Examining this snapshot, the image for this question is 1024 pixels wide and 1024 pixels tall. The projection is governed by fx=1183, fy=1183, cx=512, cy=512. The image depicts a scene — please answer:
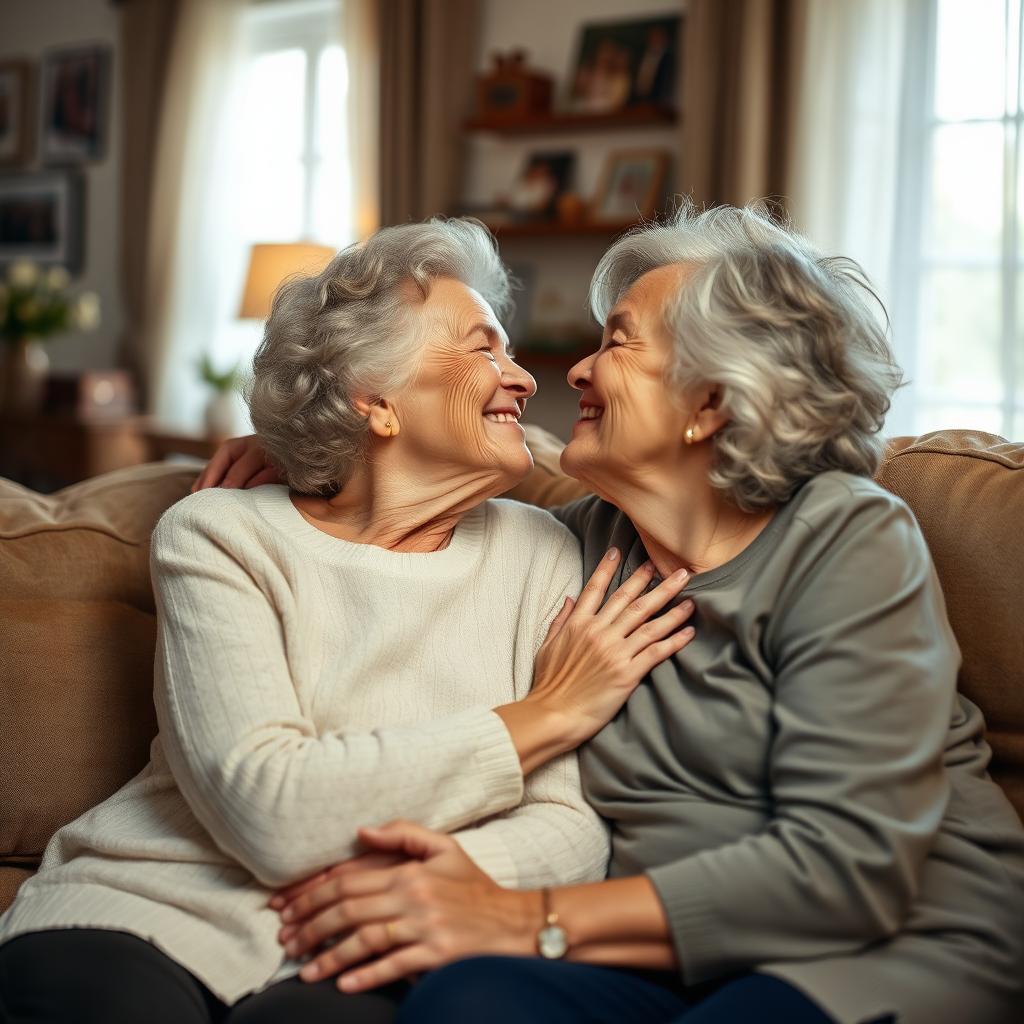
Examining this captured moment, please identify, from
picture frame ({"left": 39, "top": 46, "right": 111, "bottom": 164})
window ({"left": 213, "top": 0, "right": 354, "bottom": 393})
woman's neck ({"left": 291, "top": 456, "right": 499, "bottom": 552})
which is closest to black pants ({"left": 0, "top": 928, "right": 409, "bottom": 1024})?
woman's neck ({"left": 291, "top": 456, "right": 499, "bottom": 552})

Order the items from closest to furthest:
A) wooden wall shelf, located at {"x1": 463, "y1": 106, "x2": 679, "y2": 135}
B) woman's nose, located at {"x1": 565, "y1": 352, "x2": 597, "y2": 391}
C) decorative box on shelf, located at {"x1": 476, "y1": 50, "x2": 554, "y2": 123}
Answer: woman's nose, located at {"x1": 565, "y1": 352, "x2": 597, "y2": 391}
wooden wall shelf, located at {"x1": 463, "y1": 106, "x2": 679, "y2": 135}
decorative box on shelf, located at {"x1": 476, "y1": 50, "x2": 554, "y2": 123}

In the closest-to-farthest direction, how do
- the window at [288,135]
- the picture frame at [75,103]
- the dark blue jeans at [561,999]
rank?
the dark blue jeans at [561,999]
the window at [288,135]
the picture frame at [75,103]

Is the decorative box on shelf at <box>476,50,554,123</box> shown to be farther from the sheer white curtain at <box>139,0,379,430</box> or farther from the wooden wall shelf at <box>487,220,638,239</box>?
the sheer white curtain at <box>139,0,379,430</box>

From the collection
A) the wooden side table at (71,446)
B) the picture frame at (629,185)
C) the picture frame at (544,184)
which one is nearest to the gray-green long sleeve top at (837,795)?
the picture frame at (629,185)

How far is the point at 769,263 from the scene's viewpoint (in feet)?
4.67

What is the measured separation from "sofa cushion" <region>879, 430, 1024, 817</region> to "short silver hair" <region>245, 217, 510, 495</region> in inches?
27.8

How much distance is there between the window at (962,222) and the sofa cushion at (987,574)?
8.15 feet

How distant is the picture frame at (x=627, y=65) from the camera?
438cm

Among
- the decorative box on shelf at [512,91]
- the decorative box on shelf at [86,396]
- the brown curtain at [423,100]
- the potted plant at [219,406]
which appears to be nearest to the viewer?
the decorative box on shelf at [512,91]

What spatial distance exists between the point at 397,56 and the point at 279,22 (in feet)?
3.67

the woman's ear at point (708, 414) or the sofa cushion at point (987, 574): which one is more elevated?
the woman's ear at point (708, 414)

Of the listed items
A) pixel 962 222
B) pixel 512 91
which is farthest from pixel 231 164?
pixel 962 222

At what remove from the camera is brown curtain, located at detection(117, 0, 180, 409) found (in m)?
5.77

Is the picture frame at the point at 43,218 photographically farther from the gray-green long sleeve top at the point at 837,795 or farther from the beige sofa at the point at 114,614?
the gray-green long sleeve top at the point at 837,795
